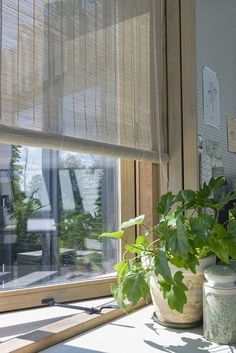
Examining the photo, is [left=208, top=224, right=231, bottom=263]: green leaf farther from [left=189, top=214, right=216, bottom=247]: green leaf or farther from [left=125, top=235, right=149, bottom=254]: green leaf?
[left=125, top=235, right=149, bottom=254]: green leaf

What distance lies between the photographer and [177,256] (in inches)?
45.0

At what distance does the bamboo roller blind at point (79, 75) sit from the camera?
1018mm

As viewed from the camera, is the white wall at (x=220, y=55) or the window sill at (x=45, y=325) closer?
the window sill at (x=45, y=325)

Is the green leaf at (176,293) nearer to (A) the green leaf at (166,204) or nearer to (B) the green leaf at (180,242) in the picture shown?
(B) the green leaf at (180,242)

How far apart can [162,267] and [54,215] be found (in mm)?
400

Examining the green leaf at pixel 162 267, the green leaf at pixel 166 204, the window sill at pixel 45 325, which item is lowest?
the window sill at pixel 45 325

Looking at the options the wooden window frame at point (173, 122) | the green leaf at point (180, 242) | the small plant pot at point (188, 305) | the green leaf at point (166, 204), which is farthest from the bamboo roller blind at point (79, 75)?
the small plant pot at point (188, 305)

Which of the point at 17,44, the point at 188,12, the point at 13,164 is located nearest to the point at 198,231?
the point at 13,164

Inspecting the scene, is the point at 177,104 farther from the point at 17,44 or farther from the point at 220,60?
the point at 17,44

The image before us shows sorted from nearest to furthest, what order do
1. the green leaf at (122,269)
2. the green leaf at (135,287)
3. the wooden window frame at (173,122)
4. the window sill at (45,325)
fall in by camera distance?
the window sill at (45,325), the green leaf at (135,287), the green leaf at (122,269), the wooden window frame at (173,122)

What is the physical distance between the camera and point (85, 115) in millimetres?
1215

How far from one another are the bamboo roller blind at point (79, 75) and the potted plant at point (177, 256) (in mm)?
272

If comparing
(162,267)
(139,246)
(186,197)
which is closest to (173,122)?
(186,197)

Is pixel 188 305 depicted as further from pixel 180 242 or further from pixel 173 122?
pixel 173 122
